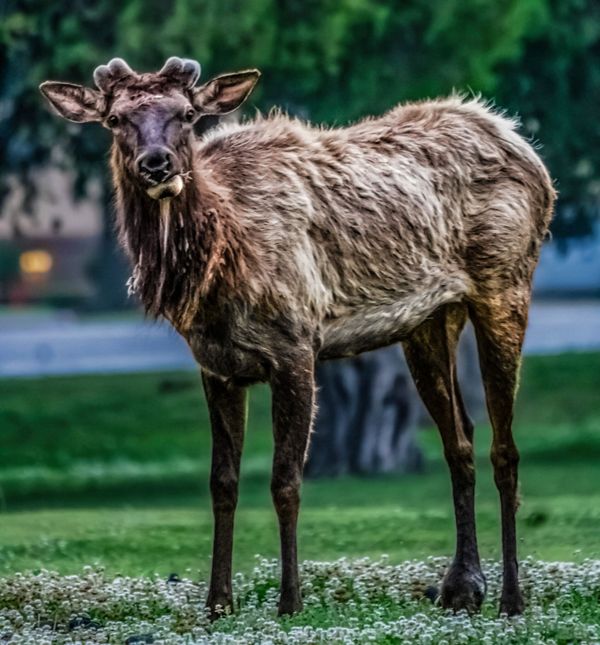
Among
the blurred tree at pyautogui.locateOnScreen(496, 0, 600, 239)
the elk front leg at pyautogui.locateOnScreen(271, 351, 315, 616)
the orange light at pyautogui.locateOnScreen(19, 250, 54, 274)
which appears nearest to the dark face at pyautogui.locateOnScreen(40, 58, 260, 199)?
the elk front leg at pyautogui.locateOnScreen(271, 351, 315, 616)

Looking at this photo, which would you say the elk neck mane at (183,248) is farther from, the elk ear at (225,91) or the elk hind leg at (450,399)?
the elk hind leg at (450,399)

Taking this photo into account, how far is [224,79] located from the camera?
1031 centimetres

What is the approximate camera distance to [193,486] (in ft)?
74.8

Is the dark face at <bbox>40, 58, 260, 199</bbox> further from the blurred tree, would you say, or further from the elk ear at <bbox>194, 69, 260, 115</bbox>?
the blurred tree

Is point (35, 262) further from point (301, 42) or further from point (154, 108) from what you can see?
point (154, 108)

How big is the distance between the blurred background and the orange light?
27.7 metres

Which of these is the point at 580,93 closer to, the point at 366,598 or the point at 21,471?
the point at 21,471

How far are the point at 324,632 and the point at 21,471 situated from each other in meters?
14.9

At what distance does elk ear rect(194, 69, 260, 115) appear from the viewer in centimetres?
1030

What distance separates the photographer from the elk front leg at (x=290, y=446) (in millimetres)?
10219

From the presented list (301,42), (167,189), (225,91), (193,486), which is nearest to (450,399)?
(225,91)

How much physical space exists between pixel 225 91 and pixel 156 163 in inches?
33.1

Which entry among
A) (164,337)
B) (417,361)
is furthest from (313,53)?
(164,337)

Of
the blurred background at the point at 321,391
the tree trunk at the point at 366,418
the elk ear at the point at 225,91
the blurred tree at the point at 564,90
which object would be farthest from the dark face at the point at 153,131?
the tree trunk at the point at 366,418
